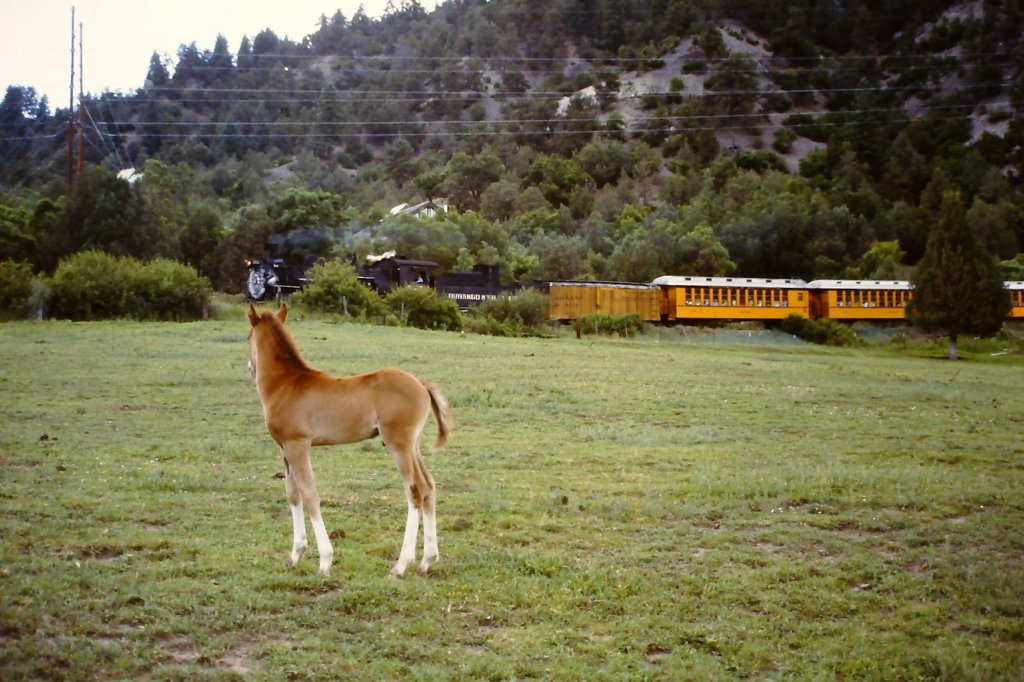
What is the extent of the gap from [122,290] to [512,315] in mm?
17462

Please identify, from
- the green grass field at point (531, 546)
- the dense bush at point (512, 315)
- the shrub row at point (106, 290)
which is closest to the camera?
the green grass field at point (531, 546)

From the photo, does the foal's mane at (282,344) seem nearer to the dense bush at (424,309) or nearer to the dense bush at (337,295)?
the dense bush at (424,309)

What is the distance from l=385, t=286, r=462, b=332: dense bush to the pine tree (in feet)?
69.3

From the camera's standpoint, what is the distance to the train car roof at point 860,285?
5753 cm

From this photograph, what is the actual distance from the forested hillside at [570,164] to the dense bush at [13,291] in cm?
579

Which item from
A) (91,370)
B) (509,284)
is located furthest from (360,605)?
(509,284)

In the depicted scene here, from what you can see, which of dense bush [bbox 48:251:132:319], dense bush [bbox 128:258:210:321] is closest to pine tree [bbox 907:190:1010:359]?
dense bush [bbox 128:258:210:321]

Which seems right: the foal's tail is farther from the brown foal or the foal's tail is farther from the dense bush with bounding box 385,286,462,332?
the dense bush with bounding box 385,286,462,332

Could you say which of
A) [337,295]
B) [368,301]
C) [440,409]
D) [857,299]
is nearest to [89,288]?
[337,295]

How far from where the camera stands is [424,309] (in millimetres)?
43656

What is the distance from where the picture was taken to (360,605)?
24.4 feet

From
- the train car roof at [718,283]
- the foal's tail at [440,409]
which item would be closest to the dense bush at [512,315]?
the train car roof at [718,283]

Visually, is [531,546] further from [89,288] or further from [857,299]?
[857,299]

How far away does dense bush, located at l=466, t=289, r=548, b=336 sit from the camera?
45.1 metres
